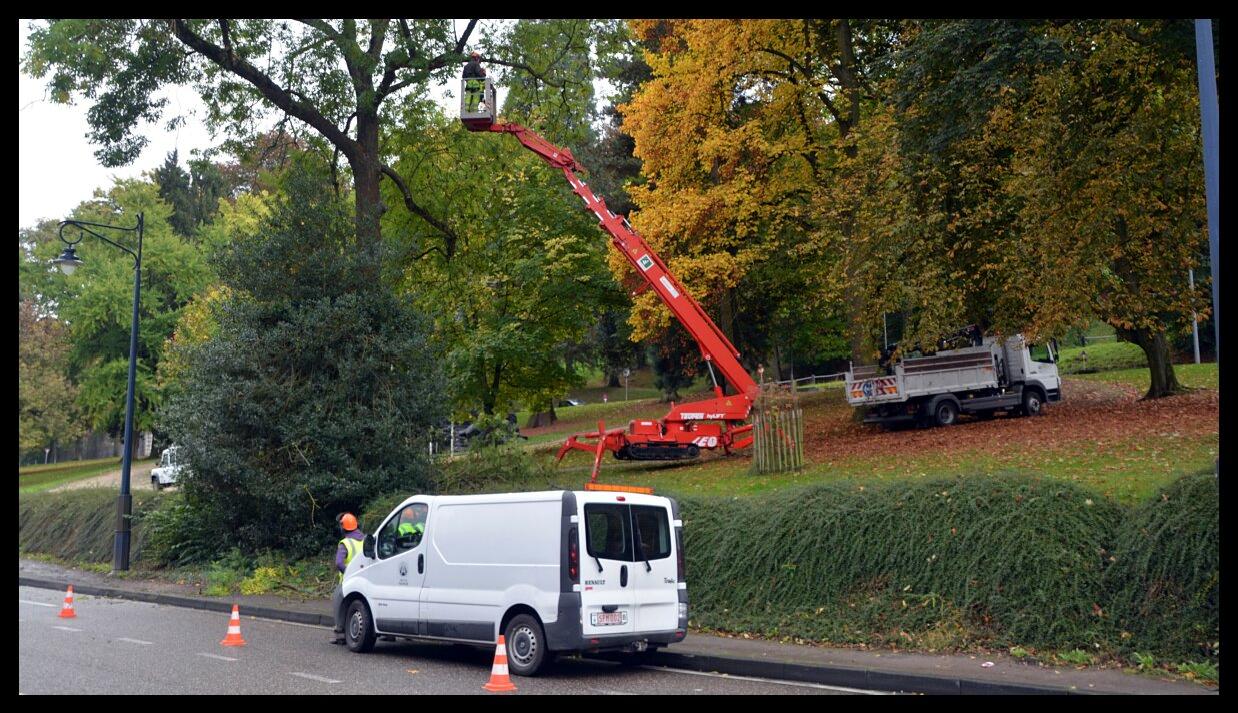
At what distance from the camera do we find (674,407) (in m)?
24.5

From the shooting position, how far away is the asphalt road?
9.85 meters

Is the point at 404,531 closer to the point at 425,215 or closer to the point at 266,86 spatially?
the point at 266,86

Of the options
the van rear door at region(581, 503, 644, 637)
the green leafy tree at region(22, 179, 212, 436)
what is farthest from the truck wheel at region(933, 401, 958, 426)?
the green leafy tree at region(22, 179, 212, 436)

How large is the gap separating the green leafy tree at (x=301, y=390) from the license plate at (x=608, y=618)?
9.66 meters

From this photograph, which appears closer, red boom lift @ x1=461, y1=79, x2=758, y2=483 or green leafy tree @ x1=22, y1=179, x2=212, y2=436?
red boom lift @ x1=461, y1=79, x2=758, y2=483

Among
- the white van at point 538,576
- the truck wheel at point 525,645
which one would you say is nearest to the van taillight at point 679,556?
the white van at point 538,576

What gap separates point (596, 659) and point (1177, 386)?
69.3ft

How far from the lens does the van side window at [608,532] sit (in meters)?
11.1

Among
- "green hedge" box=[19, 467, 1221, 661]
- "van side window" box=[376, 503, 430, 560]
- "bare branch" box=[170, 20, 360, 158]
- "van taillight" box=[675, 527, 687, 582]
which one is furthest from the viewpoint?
"bare branch" box=[170, 20, 360, 158]

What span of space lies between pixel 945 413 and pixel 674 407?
24.6 feet

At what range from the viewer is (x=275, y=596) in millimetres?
18688

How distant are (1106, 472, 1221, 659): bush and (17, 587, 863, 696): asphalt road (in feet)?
9.90

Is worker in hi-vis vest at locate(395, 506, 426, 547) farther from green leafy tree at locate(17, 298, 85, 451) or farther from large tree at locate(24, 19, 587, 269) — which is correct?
green leafy tree at locate(17, 298, 85, 451)
